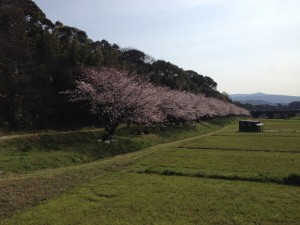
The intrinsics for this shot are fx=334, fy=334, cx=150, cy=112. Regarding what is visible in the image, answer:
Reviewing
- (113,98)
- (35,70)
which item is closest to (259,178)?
(113,98)

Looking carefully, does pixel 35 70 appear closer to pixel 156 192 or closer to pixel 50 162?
pixel 50 162

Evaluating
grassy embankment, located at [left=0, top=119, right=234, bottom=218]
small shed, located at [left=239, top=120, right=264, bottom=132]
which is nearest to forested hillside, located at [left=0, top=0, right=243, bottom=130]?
grassy embankment, located at [left=0, top=119, right=234, bottom=218]

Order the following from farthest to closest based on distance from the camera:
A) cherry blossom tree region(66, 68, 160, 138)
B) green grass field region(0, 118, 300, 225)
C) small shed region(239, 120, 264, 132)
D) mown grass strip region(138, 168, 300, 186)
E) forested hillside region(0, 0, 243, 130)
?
small shed region(239, 120, 264, 132) → cherry blossom tree region(66, 68, 160, 138) → forested hillside region(0, 0, 243, 130) → mown grass strip region(138, 168, 300, 186) → green grass field region(0, 118, 300, 225)

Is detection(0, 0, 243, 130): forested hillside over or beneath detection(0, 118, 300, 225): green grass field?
over

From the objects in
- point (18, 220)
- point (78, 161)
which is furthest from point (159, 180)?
point (78, 161)

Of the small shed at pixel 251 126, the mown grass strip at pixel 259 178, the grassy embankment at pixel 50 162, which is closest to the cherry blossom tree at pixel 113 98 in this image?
the grassy embankment at pixel 50 162

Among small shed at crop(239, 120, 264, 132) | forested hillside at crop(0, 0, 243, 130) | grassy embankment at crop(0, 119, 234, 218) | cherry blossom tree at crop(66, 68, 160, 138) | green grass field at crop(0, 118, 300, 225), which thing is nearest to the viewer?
green grass field at crop(0, 118, 300, 225)

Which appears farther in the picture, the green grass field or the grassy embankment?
the grassy embankment

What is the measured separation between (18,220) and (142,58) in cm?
9302

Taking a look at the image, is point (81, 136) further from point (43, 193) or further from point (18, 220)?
point (18, 220)

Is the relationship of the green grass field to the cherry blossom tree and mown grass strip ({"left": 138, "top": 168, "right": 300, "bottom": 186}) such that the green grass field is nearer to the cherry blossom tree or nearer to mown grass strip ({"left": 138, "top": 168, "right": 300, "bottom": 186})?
mown grass strip ({"left": 138, "top": 168, "right": 300, "bottom": 186})

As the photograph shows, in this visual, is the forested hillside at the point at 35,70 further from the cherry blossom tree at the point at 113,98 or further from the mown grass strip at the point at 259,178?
the mown grass strip at the point at 259,178

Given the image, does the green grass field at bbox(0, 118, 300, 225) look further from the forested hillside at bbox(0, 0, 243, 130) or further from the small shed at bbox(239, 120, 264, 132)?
the small shed at bbox(239, 120, 264, 132)

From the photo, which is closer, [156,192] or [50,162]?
[156,192]
